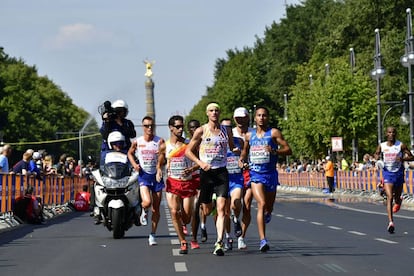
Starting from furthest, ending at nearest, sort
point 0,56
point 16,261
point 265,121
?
point 0,56, point 265,121, point 16,261

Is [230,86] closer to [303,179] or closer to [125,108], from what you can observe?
[303,179]

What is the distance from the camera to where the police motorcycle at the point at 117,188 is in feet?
58.4

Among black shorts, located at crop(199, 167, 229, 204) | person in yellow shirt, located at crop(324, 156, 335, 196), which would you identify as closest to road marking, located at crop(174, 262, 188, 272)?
black shorts, located at crop(199, 167, 229, 204)

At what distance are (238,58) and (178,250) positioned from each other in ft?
418

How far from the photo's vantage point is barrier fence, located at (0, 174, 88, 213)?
2393cm

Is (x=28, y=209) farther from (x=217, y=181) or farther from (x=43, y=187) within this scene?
(x=217, y=181)

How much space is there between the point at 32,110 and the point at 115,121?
104 m

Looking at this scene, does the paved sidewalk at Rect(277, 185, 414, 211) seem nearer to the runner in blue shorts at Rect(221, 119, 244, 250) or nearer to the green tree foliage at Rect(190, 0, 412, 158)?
the green tree foliage at Rect(190, 0, 412, 158)

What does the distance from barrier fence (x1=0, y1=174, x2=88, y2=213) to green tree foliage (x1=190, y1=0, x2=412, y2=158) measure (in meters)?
23.5

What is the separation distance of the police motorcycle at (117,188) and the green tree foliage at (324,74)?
45904mm

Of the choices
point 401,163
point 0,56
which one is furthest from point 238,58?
point 401,163

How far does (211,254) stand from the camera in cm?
1462

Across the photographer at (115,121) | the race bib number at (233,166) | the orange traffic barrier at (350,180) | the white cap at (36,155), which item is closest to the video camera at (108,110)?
the photographer at (115,121)

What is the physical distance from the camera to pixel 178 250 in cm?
1539
